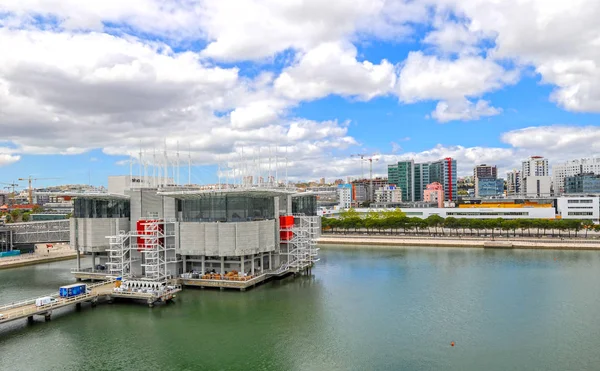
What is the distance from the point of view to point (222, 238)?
139 ft

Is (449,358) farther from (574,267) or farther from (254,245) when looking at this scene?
(574,267)

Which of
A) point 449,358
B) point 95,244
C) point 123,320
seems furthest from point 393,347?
point 95,244

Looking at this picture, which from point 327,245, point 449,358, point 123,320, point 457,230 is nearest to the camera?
point 449,358

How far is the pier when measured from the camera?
103ft

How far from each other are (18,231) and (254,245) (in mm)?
40913

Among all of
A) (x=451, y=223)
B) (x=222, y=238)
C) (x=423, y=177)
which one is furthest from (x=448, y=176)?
(x=222, y=238)

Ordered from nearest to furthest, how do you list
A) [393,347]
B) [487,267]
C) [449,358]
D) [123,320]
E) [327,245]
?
[449,358], [393,347], [123,320], [487,267], [327,245]

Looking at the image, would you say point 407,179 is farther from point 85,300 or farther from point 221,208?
point 85,300

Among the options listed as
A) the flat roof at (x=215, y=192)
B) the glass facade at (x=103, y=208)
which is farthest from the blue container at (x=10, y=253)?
the flat roof at (x=215, y=192)

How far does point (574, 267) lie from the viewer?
51344mm

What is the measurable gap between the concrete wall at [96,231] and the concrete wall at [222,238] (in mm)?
8900

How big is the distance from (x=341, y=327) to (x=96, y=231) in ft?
102

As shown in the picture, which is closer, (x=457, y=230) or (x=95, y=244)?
(x=95, y=244)

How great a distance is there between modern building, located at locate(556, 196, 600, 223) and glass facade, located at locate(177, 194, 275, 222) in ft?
258
